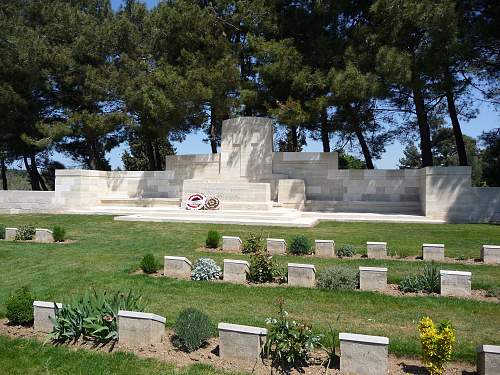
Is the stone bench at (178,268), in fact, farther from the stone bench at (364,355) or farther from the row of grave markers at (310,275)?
the stone bench at (364,355)

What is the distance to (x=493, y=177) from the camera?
2014cm

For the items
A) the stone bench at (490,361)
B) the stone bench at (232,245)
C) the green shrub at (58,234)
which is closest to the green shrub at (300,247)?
the stone bench at (232,245)

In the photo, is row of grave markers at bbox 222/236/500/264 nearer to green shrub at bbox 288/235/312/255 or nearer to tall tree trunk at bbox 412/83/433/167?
green shrub at bbox 288/235/312/255

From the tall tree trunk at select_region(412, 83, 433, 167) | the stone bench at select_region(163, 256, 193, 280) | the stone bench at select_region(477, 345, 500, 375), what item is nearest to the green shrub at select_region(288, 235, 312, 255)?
the stone bench at select_region(163, 256, 193, 280)

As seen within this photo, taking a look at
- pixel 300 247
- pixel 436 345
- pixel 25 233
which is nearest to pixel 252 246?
pixel 300 247

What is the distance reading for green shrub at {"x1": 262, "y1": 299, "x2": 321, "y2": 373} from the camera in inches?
156

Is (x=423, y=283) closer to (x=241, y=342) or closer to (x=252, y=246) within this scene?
(x=241, y=342)

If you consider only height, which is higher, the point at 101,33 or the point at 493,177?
the point at 101,33

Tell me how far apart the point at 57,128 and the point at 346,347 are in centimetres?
2056

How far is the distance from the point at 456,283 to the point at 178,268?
4.40 metres

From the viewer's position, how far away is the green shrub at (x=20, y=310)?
525cm

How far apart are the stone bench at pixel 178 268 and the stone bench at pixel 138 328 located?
261 cm

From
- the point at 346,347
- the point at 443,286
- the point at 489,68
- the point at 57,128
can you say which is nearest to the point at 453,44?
the point at 489,68

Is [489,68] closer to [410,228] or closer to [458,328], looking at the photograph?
[410,228]
